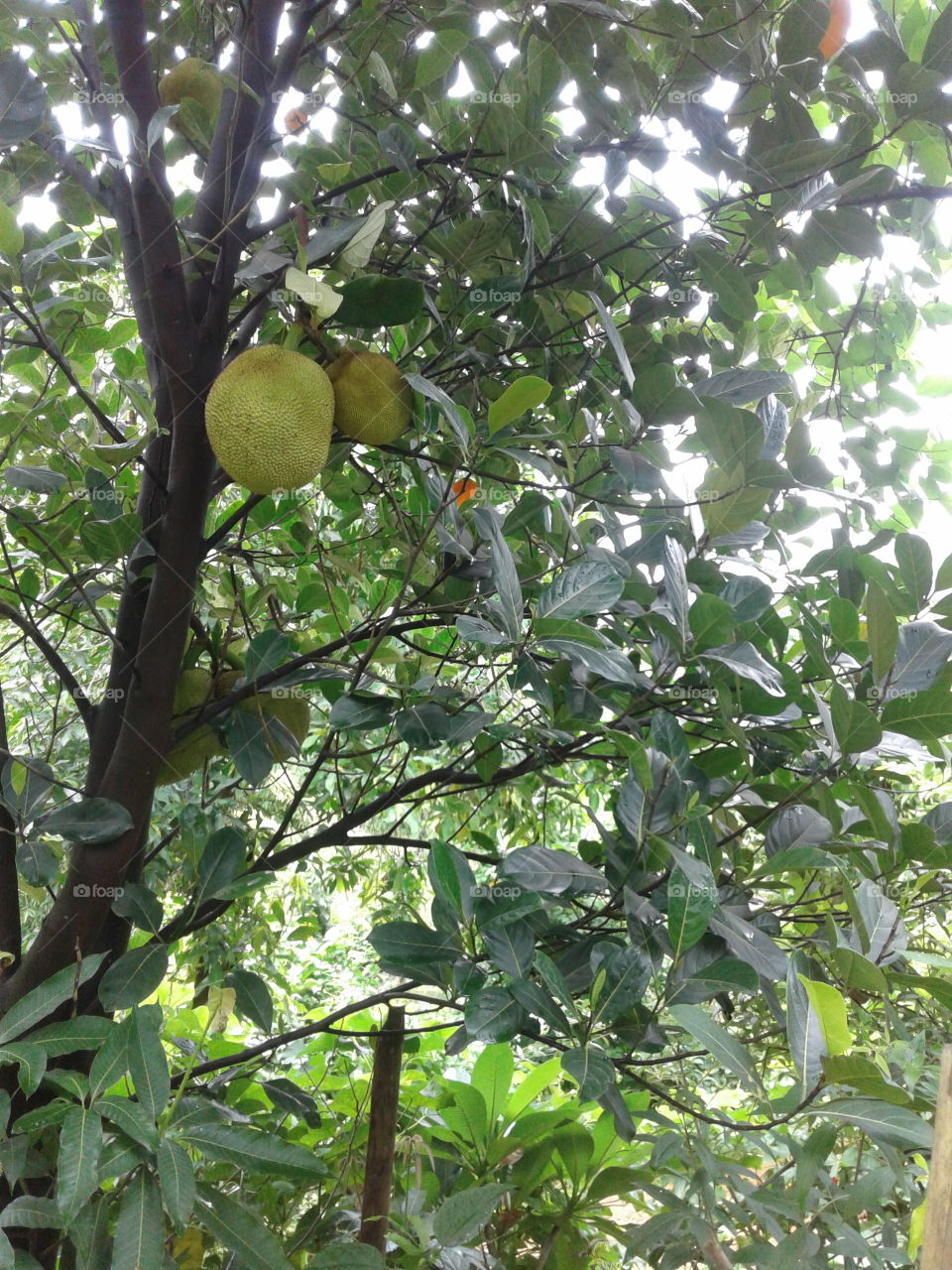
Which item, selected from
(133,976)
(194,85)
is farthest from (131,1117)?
(194,85)

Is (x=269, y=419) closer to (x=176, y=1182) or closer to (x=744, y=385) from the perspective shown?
(x=744, y=385)

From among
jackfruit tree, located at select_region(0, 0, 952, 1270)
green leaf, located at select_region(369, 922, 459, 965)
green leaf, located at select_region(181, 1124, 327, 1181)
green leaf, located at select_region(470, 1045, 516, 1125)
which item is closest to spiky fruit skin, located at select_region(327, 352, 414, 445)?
jackfruit tree, located at select_region(0, 0, 952, 1270)

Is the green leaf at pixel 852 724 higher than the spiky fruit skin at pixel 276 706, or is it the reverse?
the spiky fruit skin at pixel 276 706

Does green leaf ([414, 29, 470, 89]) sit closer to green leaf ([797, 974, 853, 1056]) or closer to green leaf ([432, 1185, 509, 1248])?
green leaf ([797, 974, 853, 1056])

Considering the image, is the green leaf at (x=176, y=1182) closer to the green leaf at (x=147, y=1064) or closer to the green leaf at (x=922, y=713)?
the green leaf at (x=147, y=1064)

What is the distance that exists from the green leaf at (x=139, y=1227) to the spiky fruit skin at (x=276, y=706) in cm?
31

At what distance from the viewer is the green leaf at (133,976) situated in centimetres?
61

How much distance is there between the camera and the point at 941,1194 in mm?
390

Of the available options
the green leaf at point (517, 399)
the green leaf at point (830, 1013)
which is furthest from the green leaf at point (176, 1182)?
the green leaf at point (517, 399)

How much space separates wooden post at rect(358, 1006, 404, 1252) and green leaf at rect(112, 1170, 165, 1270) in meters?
0.19

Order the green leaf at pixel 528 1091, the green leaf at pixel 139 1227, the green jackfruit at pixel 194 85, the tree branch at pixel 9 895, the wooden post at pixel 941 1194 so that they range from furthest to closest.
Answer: the green leaf at pixel 528 1091, the green jackfruit at pixel 194 85, the tree branch at pixel 9 895, the green leaf at pixel 139 1227, the wooden post at pixel 941 1194

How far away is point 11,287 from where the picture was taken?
2.43 ft

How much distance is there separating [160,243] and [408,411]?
20cm

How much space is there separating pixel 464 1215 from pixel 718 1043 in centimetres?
25
